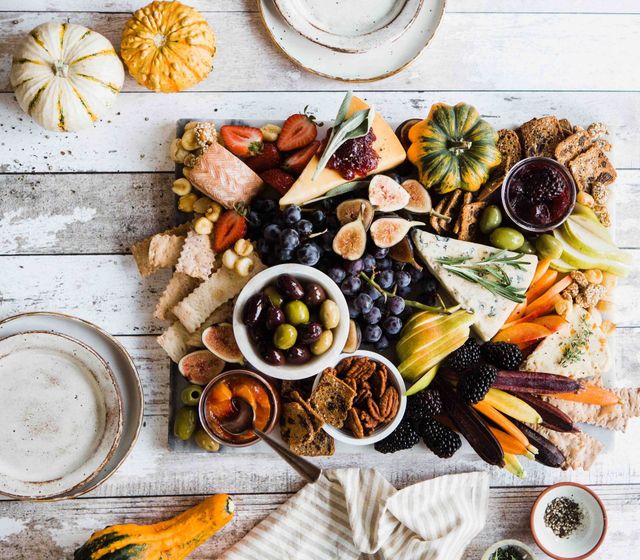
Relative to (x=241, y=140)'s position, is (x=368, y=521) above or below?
below

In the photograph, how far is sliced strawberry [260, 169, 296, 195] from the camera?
1.77 metres

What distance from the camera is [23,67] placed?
174cm

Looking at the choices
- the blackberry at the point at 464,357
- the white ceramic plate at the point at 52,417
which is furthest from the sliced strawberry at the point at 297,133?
the white ceramic plate at the point at 52,417

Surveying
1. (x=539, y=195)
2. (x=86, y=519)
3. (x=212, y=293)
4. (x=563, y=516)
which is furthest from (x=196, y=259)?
(x=563, y=516)

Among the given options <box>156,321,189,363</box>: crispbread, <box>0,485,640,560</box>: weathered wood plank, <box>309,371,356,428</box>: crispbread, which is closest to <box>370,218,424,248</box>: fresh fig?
<box>309,371,356,428</box>: crispbread

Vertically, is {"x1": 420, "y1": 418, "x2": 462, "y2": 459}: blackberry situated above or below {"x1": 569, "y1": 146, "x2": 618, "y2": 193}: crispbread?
below

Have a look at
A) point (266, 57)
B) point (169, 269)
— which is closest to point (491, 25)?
point (266, 57)

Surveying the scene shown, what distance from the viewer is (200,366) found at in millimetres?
1810

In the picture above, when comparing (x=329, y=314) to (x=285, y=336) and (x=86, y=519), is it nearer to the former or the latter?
(x=285, y=336)

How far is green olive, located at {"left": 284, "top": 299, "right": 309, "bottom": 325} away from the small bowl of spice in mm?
894

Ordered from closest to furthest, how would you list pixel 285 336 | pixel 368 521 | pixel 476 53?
pixel 285 336, pixel 368 521, pixel 476 53

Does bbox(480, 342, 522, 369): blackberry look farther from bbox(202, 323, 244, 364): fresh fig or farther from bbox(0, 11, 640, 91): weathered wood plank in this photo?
bbox(0, 11, 640, 91): weathered wood plank

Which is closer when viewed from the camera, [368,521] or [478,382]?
[478,382]

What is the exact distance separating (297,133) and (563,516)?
52.9 inches
